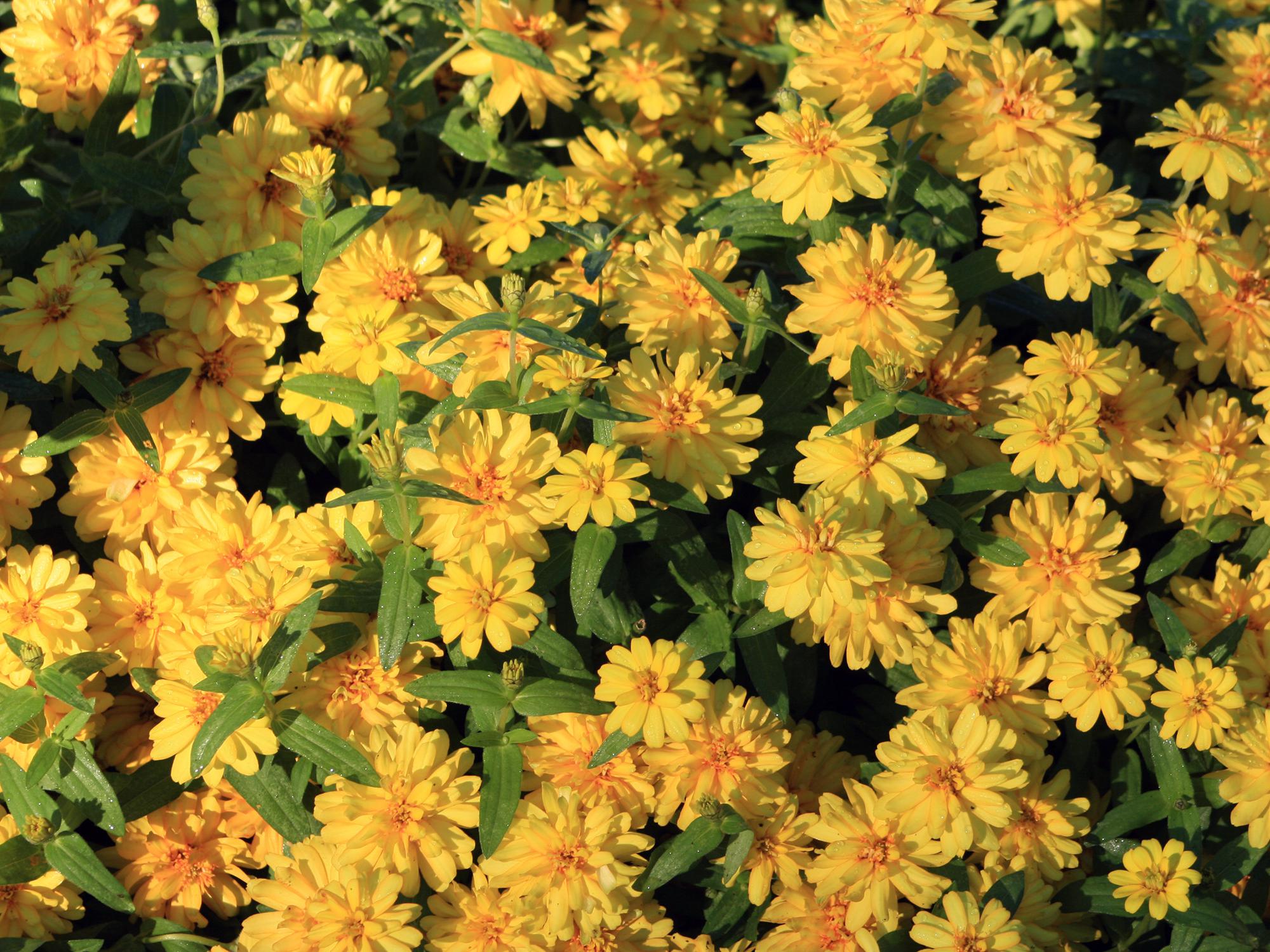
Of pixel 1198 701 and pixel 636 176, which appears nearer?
pixel 1198 701

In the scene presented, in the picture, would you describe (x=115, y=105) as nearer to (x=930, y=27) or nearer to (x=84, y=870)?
(x=84, y=870)

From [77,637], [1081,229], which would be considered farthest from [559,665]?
[1081,229]

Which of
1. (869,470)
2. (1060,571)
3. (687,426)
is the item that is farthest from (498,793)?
(1060,571)

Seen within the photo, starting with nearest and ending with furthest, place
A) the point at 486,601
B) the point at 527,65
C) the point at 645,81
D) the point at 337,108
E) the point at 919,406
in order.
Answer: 1. the point at 486,601
2. the point at 919,406
3. the point at 337,108
4. the point at 527,65
5. the point at 645,81

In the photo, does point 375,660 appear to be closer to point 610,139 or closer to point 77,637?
point 77,637

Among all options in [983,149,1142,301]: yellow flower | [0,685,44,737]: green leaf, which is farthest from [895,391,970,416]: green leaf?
[0,685,44,737]: green leaf

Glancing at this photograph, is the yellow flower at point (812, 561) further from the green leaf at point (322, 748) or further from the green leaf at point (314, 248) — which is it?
the green leaf at point (314, 248)
